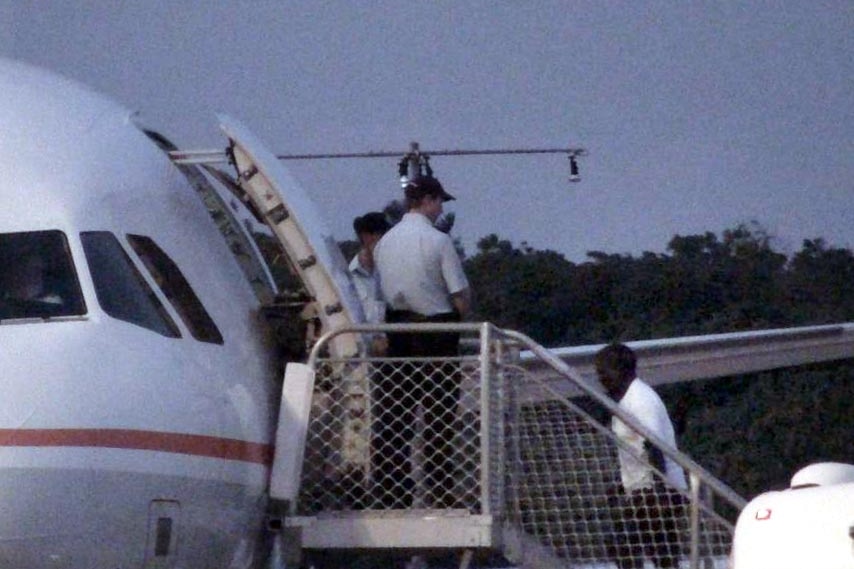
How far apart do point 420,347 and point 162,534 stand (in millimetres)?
2385

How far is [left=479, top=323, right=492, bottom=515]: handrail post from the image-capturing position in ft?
29.8

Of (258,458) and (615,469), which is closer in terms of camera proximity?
(258,458)

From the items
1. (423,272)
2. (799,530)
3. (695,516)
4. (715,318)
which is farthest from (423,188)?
(715,318)

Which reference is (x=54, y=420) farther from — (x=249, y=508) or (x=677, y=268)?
(x=677, y=268)

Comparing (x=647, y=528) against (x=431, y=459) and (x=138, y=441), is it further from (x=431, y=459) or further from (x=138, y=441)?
(x=138, y=441)

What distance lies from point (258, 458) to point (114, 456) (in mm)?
1543

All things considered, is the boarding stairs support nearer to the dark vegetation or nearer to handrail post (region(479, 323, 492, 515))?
handrail post (region(479, 323, 492, 515))

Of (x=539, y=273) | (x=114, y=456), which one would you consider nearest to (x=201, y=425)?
Result: (x=114, y=456)

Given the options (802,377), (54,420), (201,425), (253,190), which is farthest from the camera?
(802,377)

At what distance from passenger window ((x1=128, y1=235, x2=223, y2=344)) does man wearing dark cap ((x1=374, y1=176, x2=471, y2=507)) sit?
1.10 meters

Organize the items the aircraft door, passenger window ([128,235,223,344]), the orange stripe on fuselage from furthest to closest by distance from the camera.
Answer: passenger window ([128,235,223,344])
the aircraft door
the orange stripe on fuselage

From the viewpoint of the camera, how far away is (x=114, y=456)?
24.8 ft

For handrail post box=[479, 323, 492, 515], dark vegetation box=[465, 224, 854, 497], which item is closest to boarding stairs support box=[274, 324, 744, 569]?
handrail post box=[479, 323, 492, 515]

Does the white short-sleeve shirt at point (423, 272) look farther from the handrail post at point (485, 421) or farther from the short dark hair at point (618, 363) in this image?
the short dark hair at point (618, 363)
